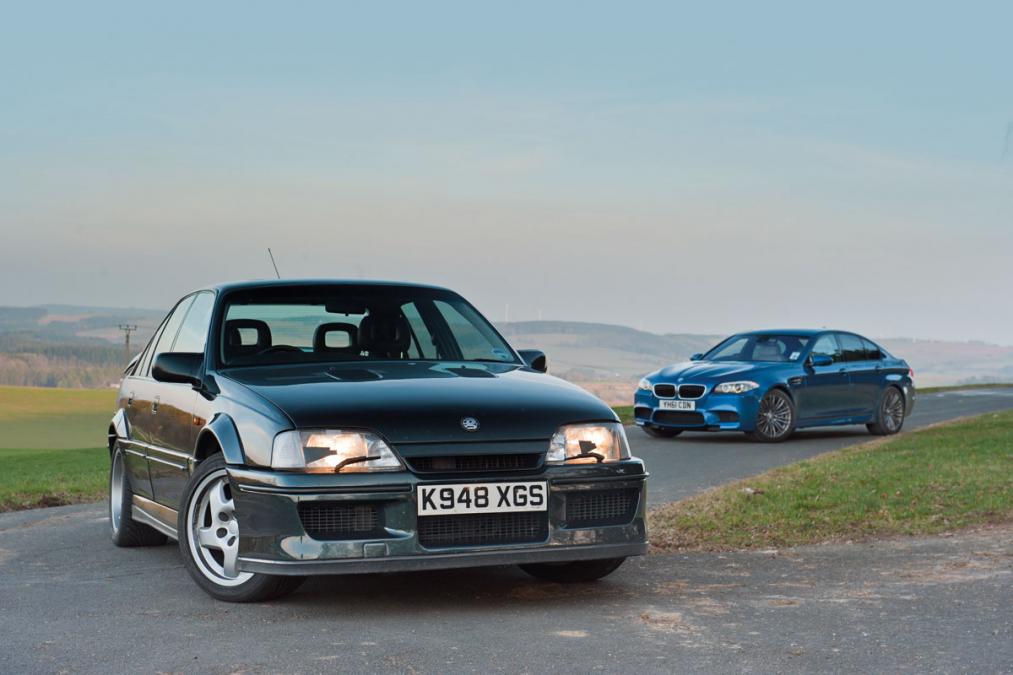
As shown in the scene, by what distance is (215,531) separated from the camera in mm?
6766

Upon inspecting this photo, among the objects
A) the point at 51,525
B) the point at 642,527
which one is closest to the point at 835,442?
the point at 51,525

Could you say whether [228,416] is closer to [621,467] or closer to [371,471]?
[371,471]

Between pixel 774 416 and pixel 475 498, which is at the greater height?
pixel 475 498

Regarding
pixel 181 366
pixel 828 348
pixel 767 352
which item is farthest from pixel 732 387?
pixel 181 366

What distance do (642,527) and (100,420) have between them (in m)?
92.5

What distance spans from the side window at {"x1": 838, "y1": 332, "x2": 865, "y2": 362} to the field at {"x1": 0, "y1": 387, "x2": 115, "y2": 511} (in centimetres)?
1050

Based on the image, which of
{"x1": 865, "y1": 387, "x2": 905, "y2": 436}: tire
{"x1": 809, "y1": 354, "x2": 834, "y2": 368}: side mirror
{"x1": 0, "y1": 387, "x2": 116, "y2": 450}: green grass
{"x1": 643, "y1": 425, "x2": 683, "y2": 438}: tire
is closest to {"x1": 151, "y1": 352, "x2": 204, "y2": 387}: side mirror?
{"x1": 643, "y1": 425, "x2": 683, "y2": 438}: tire

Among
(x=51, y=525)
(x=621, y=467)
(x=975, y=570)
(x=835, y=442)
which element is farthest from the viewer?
(x=835, y=442)

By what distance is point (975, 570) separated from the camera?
24.8 ft

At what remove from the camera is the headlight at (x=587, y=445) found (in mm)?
6398

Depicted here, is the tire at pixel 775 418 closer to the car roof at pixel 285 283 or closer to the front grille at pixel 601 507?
the car roof at pixel 285 283

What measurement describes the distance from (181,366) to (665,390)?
12.2 m

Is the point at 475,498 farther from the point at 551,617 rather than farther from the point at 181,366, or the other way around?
the point at 181,366

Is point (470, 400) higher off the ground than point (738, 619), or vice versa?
point (470, 400)
